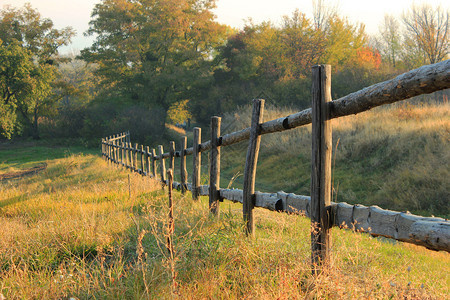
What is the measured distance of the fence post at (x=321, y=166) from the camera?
3318 millimetres

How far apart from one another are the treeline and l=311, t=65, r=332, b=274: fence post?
22.2 m

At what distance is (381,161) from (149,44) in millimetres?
26257

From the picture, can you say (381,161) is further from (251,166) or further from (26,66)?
(26,66)

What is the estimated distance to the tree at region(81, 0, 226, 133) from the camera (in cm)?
3262

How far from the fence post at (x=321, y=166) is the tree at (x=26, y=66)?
29.0 metres

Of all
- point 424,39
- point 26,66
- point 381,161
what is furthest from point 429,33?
point 26,66

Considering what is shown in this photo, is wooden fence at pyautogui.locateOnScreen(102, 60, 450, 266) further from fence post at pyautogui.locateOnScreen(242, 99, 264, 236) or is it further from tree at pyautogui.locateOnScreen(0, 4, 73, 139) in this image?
tree at pyautogui.locateOnScreen(0, 4, 73, 139)

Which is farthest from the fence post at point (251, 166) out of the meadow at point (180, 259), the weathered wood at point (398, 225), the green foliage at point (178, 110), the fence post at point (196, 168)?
the green foliage at point (178, 110)

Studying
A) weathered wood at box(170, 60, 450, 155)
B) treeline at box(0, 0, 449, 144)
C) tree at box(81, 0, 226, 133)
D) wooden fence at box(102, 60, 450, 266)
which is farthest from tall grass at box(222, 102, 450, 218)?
tree at box(81, 0, 226, 133)

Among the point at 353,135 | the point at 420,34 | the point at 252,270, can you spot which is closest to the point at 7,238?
the point at 252,270

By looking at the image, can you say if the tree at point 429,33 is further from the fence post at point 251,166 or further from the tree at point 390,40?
the fence post at point 251,166

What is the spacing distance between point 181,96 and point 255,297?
32.1 m

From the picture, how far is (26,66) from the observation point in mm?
29703

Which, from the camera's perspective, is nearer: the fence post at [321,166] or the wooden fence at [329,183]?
the wooden fence at [329,183]
